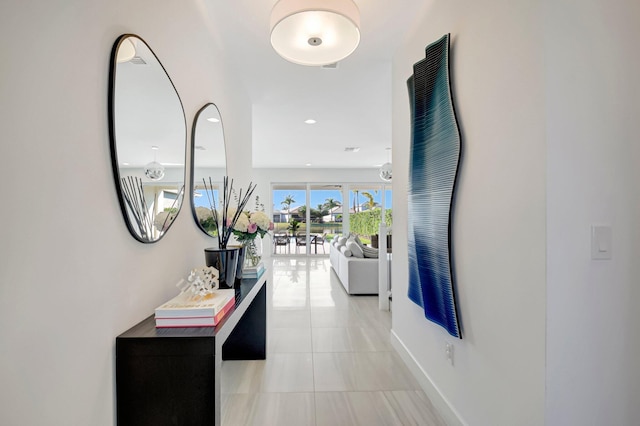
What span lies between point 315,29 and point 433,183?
1.15m

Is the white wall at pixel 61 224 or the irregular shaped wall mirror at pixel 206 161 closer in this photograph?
the white wall at pixel 61 224

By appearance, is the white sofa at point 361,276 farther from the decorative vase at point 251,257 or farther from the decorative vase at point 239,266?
the decorative vase at point 239,266

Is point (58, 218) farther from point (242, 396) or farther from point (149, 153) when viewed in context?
point (242, 396)

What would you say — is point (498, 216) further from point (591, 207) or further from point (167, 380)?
point (167, 380)

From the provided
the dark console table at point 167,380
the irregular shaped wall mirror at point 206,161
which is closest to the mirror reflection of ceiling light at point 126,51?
the irregular shaped wall mirror at point 206,161

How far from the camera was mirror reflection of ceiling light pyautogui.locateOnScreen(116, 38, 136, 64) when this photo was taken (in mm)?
1181

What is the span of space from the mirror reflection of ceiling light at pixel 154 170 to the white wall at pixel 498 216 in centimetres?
159

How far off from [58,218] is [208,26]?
195 cm

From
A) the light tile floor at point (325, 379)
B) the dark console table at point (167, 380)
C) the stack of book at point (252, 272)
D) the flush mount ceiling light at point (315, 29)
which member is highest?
the flush mount ceiling light at point (315, 29)

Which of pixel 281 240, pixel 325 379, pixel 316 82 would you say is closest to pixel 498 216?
pixel 325 379

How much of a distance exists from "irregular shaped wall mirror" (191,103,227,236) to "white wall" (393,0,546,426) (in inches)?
65.3

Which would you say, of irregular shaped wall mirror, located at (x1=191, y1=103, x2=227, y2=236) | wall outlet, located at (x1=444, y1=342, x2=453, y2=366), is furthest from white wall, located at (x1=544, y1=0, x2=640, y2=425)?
irregular shaped wall mirror, located at (x1=191, y1=103, x2=227, y2=236)

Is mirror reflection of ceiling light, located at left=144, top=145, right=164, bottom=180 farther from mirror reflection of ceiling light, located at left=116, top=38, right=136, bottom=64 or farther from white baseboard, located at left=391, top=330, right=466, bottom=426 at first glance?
white baseboard, located at left=391, top=330, right=466, bottom=426

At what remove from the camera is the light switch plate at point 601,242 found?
110 cm
